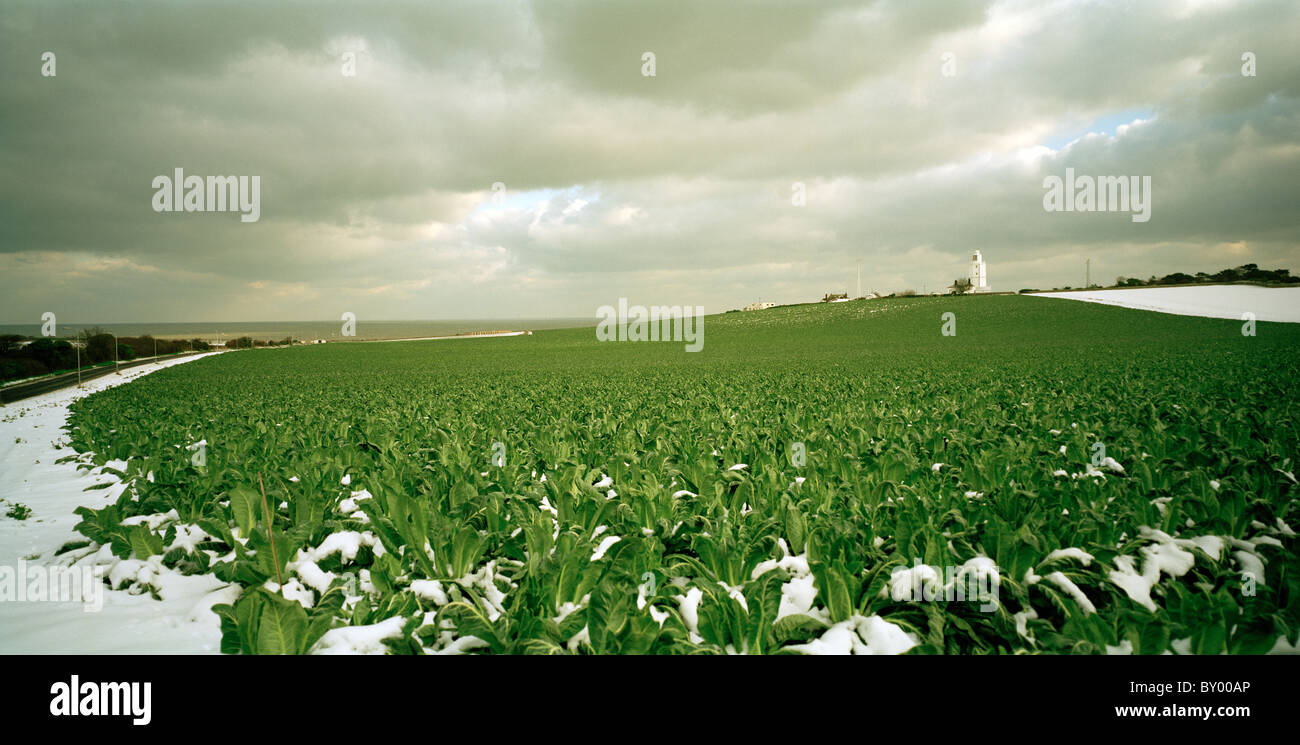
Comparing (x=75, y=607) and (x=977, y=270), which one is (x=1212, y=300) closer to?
(x=977, y=270)

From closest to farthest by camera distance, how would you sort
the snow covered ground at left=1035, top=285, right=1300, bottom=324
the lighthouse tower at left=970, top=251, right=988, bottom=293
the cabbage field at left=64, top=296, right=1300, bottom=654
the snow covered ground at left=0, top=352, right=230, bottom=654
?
the cabbage field at left=64, top=296, right=1300, bottom=654 < the snow covered ground at left=0, top=352, right=230, bottom=654 < the snow covered ground at left=1035, top=285, right=1300, bottom=324 < the lighthouse tower at left=970, top=251, right=988, bottom=293

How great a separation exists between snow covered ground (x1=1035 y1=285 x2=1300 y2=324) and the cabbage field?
72.9 metres

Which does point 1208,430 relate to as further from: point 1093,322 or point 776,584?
point 1093,322

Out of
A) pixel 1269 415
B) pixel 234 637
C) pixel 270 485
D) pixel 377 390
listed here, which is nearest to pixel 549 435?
pixel 270 485

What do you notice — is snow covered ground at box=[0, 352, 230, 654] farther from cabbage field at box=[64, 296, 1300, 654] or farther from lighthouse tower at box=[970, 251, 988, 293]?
lighthouse tower at box=[970, 251, 988, 293]

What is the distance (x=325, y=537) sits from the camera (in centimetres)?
470

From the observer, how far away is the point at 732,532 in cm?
433

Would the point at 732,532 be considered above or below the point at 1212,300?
below

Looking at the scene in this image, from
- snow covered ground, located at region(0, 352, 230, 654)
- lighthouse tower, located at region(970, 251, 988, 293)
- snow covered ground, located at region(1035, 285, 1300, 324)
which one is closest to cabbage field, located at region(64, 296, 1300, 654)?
snow covered ground, located at region(0, 352, 230, 654)

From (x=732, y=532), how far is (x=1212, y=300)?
324 feet

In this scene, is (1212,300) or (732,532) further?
(1212,300)

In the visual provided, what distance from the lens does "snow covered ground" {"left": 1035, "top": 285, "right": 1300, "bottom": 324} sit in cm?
6047

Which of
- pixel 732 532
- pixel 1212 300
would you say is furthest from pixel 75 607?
pixel 1212 300
